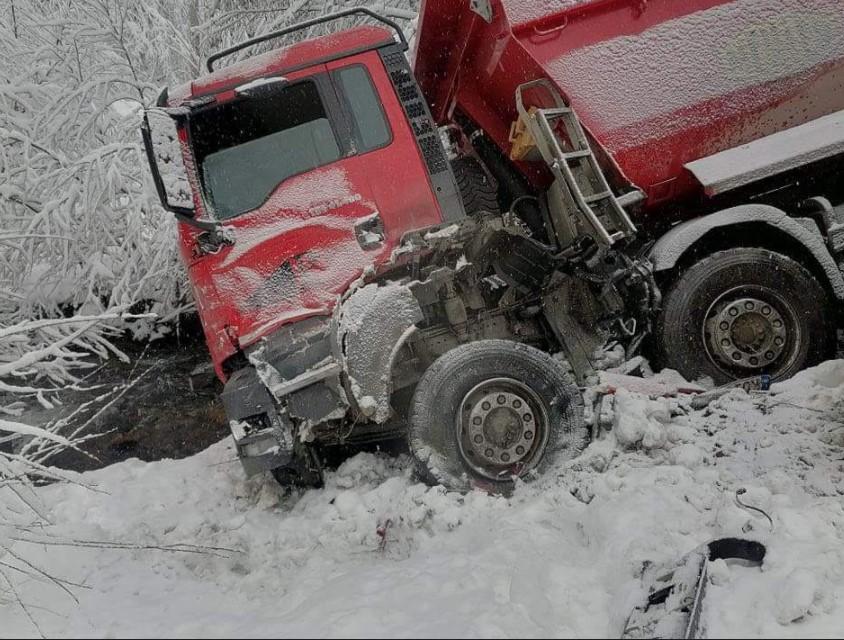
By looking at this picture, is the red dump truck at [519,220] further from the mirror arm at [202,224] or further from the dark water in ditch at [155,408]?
the dark water in ditch at [155,408]

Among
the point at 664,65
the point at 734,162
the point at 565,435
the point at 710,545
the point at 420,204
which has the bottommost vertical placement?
the point at 710,545

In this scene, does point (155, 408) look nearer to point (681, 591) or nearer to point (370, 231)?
point (370, 231)

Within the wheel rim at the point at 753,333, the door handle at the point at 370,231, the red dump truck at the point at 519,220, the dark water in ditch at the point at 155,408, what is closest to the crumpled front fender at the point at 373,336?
the red dump truck at the point at 519,220

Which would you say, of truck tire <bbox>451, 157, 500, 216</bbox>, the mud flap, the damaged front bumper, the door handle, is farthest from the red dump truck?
the mud flap

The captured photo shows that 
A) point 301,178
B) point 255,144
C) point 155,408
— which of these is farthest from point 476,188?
point 155,408

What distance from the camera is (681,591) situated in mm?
2123

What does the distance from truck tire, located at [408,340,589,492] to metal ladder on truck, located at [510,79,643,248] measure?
853 mm

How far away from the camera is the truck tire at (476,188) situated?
15.5ft

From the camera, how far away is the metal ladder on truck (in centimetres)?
370

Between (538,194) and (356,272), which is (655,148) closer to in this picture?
(538,194)

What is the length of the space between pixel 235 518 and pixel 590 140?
305 cm

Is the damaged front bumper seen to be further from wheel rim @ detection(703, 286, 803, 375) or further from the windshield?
wheel rim @ detection(703, 286, 803, 375)

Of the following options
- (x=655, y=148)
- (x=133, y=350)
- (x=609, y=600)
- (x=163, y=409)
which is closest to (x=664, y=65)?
(x=655, y=148)

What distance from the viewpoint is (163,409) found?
20.6ft
